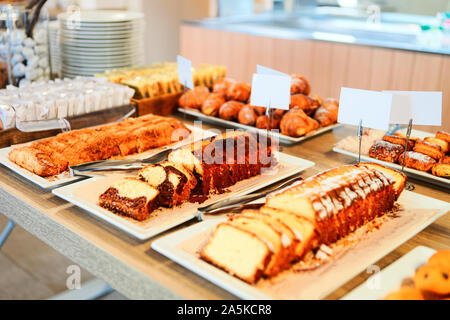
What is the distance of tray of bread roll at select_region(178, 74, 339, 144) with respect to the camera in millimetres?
2078

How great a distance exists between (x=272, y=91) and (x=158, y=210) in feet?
2.36

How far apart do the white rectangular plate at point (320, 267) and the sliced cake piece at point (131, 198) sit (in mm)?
152

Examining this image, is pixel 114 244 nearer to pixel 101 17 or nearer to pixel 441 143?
pixel 441 143

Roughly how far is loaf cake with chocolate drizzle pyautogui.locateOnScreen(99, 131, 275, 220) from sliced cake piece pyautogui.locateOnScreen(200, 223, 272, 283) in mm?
295

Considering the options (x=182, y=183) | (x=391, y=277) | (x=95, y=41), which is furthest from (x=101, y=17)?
(x=391, y=277)

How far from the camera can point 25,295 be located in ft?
8.99

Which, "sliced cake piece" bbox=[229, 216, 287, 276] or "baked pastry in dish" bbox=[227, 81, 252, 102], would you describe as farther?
"baked pastry in dish" bbox=[227, 81, 252, 102]

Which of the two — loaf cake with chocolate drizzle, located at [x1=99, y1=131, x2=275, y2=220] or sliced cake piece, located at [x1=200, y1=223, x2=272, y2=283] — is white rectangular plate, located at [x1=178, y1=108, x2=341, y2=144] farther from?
sliced cake piece, located at [x1=200, y1=223, x2=272, y2=283]

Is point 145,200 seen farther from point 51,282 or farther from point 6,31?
point 51,282

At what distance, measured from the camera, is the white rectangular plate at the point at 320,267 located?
3.32ft

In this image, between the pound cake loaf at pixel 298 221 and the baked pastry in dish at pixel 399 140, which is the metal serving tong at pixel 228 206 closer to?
the pound cake loaf at pixel 298 221

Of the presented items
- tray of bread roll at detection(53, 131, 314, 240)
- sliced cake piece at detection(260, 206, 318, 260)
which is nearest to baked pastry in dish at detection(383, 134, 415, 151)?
tray of bread roll at detection(53, 131, 314, 240)

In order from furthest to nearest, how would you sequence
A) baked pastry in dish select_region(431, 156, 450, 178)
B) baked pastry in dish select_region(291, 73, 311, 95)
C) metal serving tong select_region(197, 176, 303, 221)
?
1. baked pastry in dish select_region(291, 73, 311, 95)
2. baked pastry in dish select_region(431, 156, 450, 178)
3. metal serving tong select_region(197, 176, 303, 221)

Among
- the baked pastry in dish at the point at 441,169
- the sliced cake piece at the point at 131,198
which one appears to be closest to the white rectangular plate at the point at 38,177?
the sliced cake piece at the point at 131,198
